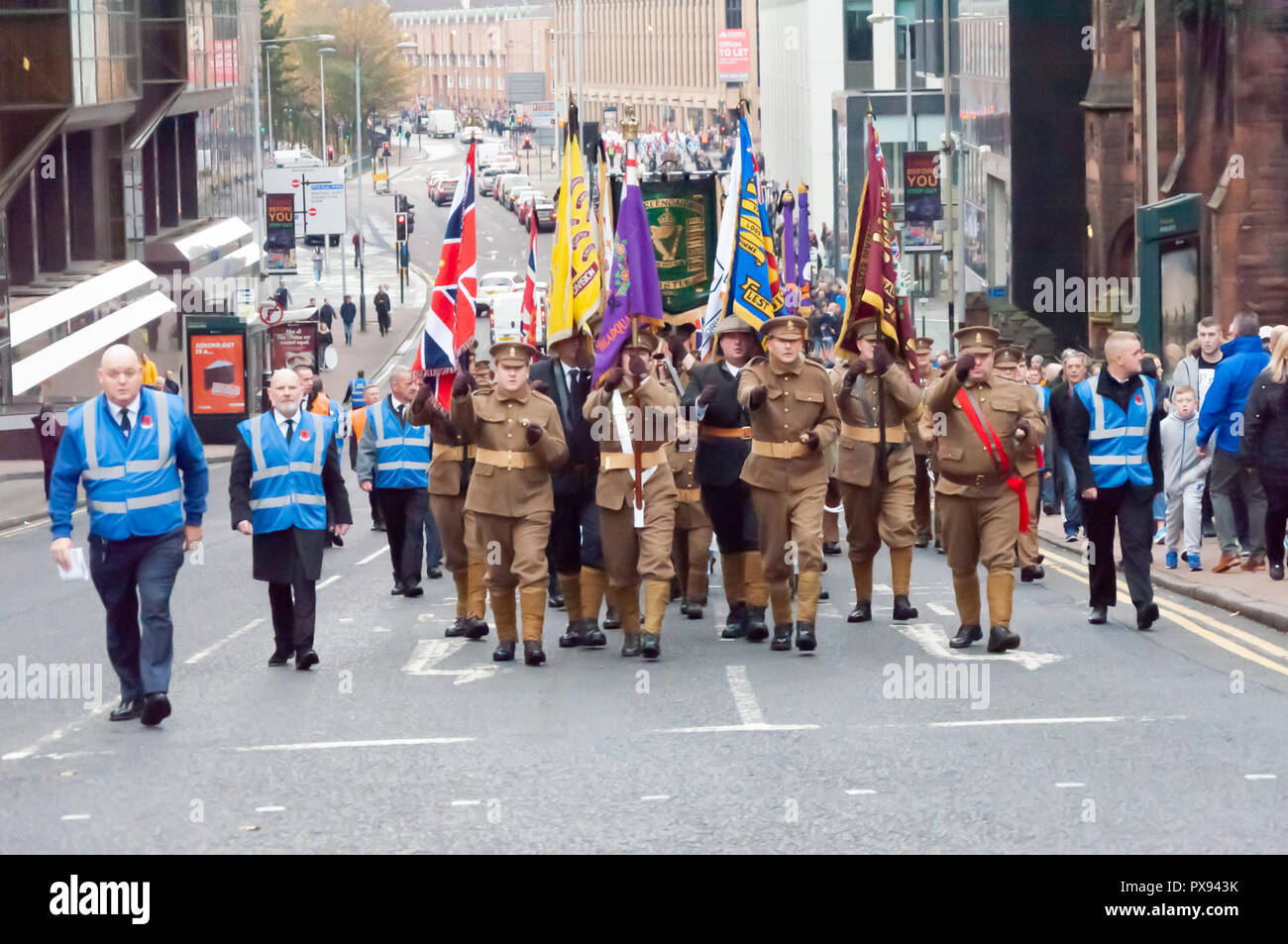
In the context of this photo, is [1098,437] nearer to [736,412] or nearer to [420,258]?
[736,412]

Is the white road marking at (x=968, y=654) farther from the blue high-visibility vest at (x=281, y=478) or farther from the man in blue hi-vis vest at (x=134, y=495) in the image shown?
the man in blue hi-vis vest at (x=134, y=495)

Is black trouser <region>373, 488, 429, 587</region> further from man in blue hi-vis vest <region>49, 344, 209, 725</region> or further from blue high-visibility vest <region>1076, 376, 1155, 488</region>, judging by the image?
man in blue hi-vis vest <region>49, 344, 209, 725</region>

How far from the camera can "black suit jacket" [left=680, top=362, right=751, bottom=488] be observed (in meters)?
13.3

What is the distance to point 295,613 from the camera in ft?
42.2

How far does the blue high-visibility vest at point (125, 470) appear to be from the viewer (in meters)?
10.3

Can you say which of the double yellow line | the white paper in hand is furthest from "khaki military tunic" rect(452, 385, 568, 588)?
the double yellow line

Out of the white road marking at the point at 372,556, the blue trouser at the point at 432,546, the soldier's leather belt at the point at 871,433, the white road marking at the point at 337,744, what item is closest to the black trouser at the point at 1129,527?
the soldier's leather belt at the point at 871,433

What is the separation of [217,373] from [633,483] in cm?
2868

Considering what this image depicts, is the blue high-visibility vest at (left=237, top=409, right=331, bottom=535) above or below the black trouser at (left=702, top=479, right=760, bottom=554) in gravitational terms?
above

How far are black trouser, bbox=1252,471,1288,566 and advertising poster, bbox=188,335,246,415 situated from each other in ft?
91.3

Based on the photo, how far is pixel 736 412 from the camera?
1338cm

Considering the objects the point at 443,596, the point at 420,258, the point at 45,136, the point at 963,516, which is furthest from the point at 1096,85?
the point at 420,258

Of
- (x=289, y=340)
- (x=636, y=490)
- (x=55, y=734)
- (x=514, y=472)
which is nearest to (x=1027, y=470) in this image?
(x=636, y=490)

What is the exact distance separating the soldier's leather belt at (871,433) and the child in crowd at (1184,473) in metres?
3.33
